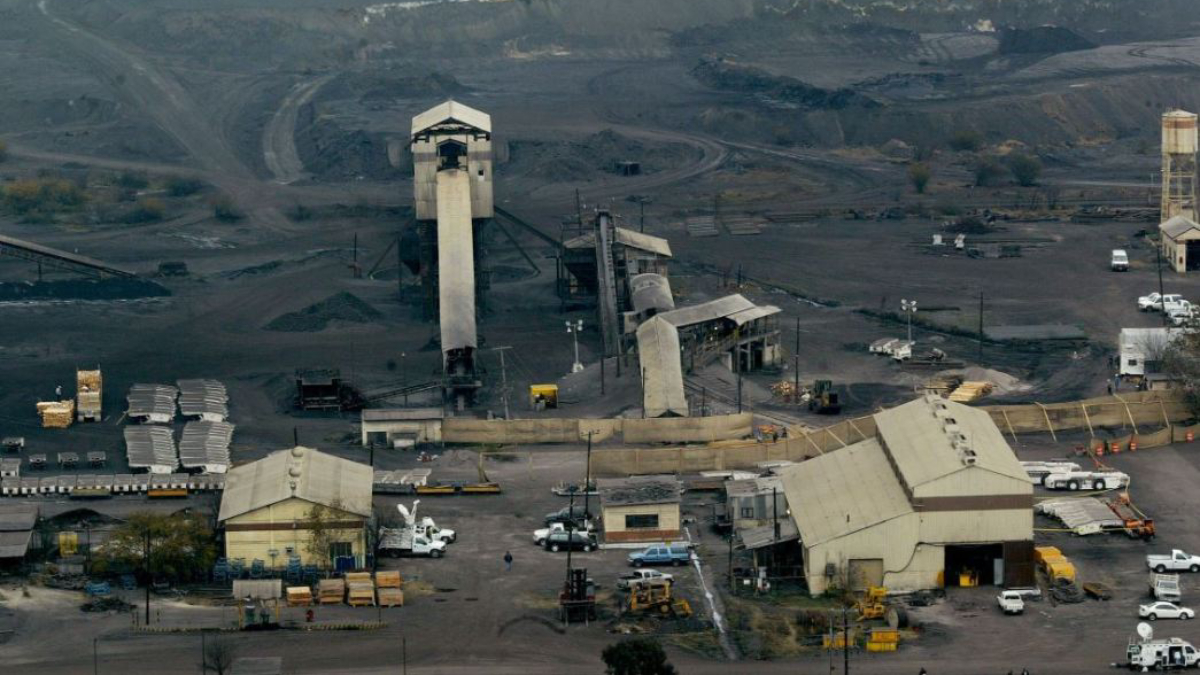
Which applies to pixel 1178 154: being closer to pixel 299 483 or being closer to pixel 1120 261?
pixel 1120 261

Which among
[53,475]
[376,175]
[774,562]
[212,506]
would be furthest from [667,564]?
[376,175]

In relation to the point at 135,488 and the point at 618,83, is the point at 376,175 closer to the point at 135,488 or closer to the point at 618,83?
the point at 618,83

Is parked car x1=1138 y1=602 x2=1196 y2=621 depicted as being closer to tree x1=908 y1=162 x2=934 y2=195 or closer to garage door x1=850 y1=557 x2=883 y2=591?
garage door x1=850 y1=557 x2=883 y2=591

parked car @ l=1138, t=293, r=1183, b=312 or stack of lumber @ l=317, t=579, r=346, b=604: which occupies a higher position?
parked car @ l=1138, t=293, r=1183, b=312

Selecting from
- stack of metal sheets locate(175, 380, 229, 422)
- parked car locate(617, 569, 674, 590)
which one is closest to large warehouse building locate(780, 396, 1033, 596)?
parked car locate(617, 569, 674, 590)

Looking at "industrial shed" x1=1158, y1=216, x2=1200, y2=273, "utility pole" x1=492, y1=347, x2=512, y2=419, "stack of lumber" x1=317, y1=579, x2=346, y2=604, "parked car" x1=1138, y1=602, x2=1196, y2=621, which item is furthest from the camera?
"industrial shed" x1=1158, y1=216, x2=1200, y2=273

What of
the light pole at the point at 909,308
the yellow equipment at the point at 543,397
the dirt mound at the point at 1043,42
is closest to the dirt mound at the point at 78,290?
the yellow equipment at the point at 543,397
